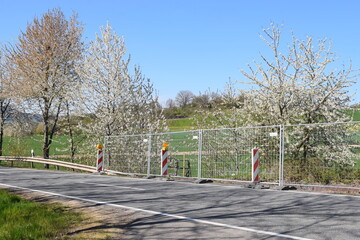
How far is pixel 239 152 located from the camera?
13.6 metres

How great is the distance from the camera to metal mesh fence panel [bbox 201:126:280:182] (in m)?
12.2

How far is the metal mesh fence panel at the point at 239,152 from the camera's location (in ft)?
40.0

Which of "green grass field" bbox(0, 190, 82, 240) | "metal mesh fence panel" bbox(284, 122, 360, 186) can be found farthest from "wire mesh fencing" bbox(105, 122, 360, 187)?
"green grass field" bbox(0, 190, 82, 240)

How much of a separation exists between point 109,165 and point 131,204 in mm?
11655

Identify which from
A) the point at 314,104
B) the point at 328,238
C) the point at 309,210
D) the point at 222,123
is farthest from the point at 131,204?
the point at 222,123

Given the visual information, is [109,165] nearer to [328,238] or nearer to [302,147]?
[302,147]

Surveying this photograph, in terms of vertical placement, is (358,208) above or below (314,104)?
below

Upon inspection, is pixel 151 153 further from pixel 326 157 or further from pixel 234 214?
pixel 234 214

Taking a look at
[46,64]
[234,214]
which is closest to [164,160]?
[234,214]

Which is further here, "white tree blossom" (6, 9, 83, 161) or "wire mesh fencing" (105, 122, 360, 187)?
"white tree blossom" (6, 9, 83, 161)

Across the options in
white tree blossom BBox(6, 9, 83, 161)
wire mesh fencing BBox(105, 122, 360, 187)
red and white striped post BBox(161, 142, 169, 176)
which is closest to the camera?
wire mesh fencing BBox(105, 122, 360, 187)

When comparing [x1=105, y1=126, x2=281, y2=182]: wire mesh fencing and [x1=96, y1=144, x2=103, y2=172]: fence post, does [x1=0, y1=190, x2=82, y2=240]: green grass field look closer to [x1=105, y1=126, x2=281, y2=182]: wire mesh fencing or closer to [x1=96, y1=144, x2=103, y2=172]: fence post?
[x1=105, y1=126, x2=281, y2=182]: wire mesh fencing

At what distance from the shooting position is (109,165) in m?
19.4

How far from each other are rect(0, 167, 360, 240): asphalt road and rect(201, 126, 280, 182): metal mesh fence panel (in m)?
2.47
